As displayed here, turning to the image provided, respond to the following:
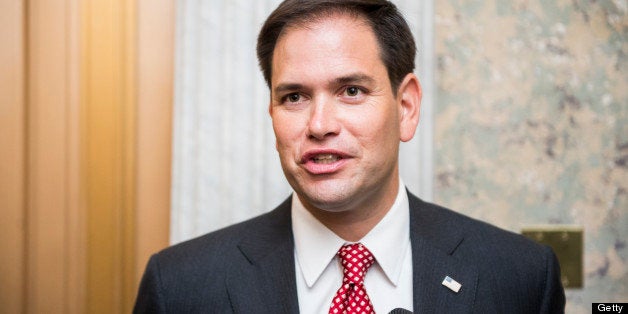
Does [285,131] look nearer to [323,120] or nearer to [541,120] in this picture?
[323,120]

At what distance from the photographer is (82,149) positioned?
6.51ft

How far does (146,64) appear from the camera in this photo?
199 centimetres

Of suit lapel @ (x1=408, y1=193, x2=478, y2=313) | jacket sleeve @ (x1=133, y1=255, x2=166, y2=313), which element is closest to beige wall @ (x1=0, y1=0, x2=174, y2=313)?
jacket sleeve @ (x1=133, y1=255, x2=166, y2=313)

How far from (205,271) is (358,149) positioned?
50cm

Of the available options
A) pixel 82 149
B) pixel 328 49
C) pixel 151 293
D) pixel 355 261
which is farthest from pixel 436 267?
pixel 82 149

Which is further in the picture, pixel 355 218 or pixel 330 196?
pixel 355 218

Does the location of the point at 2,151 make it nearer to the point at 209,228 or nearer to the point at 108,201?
the point at 108,201

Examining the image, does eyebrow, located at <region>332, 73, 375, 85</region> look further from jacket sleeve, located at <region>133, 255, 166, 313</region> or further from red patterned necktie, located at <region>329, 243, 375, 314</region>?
jacket sleeve, located at <region>133, 255, 166, 313</region>

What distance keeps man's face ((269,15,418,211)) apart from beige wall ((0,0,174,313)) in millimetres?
637

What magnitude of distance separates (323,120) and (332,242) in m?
0.32

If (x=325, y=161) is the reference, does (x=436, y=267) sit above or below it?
below

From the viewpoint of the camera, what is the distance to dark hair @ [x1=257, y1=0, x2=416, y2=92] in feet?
5.03

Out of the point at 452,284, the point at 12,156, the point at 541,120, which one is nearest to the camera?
the point at 452,284

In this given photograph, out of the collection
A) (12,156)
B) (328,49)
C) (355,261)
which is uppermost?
(328,49)
